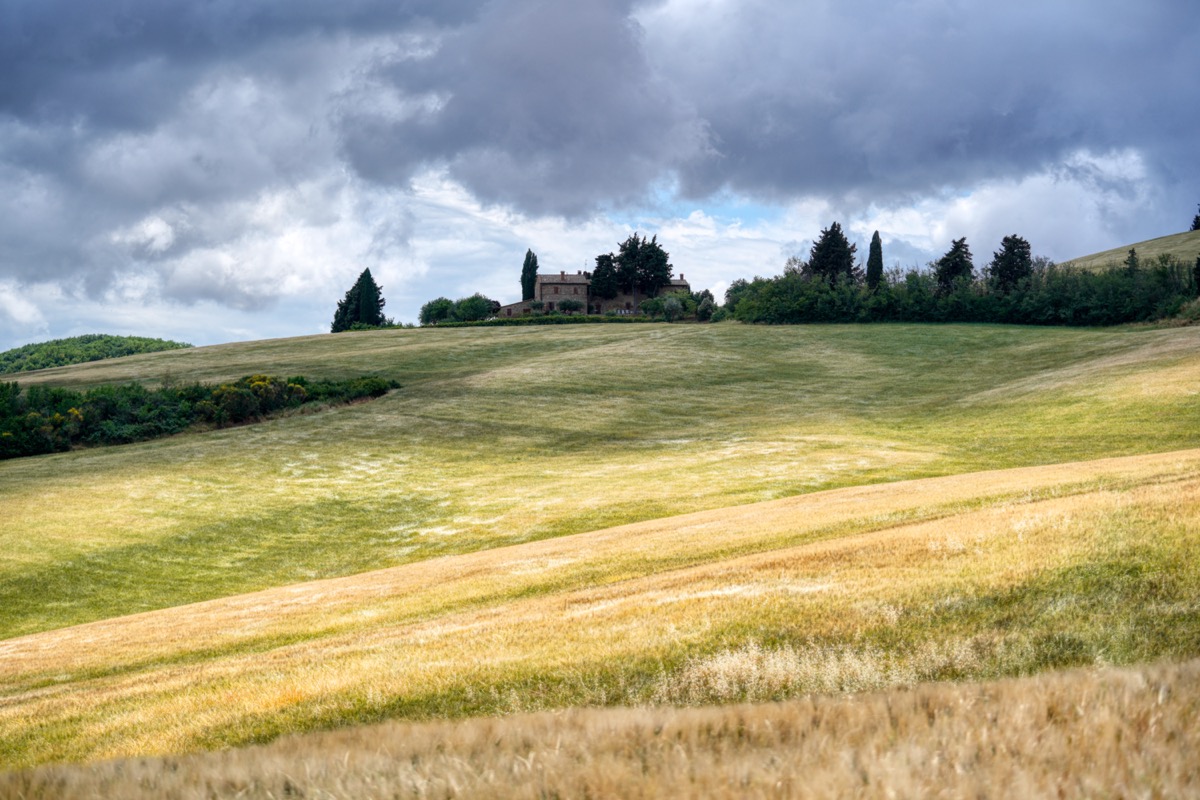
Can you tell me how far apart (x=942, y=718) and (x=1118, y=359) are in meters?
72.5

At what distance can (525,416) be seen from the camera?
62719 millimetres

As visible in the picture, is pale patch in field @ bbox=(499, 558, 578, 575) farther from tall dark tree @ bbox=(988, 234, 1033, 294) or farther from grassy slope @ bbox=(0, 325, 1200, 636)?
tall dark tree @ bbox=(988, 234, 1033, 294)

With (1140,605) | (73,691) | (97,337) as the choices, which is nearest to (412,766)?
(1140,605)

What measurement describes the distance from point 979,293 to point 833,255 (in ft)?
86.2

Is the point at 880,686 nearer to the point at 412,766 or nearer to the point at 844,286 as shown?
the point at 412,766

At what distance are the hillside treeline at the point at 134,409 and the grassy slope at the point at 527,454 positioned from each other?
434 centimetres

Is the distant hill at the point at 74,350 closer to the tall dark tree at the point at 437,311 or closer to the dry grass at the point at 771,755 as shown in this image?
the tall dark tree at the point at 437,311

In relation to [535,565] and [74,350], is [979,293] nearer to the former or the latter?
[535,565]

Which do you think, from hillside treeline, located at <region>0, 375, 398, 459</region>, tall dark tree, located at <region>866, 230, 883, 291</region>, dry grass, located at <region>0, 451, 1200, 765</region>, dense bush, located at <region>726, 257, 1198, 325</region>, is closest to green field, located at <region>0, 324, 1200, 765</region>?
dry grass, located at <region>0, 451, 1200, 765</region>

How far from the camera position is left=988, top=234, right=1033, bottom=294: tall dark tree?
387 ft

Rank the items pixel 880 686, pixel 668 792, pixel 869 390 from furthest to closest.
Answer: pixel 869 390
pixel 880 686
pixel 668 792

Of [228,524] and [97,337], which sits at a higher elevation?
[97,337]

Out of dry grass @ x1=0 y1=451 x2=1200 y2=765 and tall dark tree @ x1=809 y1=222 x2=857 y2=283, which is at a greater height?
tall dark tree @ x1=809 y1=222 x2=857 y2=283

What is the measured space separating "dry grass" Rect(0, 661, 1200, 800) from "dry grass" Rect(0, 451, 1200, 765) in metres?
2.16
